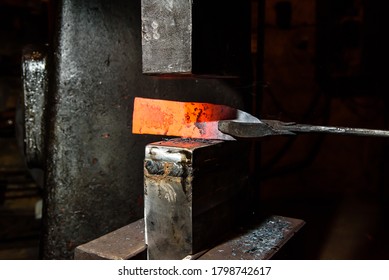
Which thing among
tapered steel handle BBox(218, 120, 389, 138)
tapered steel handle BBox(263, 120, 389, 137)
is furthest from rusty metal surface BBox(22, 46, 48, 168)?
tapered steel handle BBox(263, 120, 389, 137)

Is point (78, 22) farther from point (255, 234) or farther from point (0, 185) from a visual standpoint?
point (0, 185)

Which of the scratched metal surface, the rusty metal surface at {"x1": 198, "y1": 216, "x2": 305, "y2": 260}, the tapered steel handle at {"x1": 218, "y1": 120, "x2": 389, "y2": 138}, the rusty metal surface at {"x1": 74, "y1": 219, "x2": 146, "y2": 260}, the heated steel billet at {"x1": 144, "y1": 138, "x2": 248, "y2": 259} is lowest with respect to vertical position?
the rusty metal surface at {"x1": 74, "y1": 219, "x2": 146, "y2": 260}

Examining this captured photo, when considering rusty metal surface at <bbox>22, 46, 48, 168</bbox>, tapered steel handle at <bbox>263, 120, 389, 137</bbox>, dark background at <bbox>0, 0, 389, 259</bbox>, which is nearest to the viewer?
tapered steel handle at <bbox>263, 120, 389, 137</bbox>

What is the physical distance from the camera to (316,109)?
476 cm

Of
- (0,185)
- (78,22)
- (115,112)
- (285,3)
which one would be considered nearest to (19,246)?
(0,185)

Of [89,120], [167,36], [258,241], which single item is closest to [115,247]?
[258,241]

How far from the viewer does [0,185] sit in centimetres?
365

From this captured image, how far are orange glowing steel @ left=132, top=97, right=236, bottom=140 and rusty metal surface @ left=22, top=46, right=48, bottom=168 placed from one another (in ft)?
2.89

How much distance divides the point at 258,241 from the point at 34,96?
1.53m

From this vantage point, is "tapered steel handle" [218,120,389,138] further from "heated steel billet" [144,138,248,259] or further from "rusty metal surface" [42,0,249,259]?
"rusty metal surface" [42,0,249,259]

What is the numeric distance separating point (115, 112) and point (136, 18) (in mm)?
561

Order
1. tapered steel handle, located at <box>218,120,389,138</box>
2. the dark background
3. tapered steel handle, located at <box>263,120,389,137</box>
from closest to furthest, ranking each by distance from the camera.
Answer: tapered steel handle, located at <box>263,120,389,137</box> → tapered steel handle, located at <box>218,120,389,138</box> → the dark background

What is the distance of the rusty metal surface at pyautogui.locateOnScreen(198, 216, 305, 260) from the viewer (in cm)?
132
